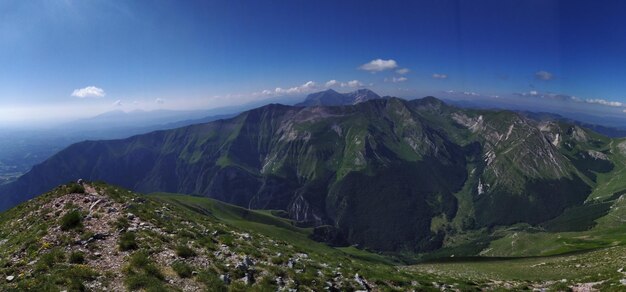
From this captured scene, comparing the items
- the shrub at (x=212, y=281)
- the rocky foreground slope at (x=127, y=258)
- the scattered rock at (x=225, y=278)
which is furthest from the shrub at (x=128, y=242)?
the scattered rock at (x=225, y=278)

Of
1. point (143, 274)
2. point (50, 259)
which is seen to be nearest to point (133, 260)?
point (143, 274)

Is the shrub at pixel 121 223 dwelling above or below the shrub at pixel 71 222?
below

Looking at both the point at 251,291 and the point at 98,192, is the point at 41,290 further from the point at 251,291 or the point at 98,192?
the point at 98,192

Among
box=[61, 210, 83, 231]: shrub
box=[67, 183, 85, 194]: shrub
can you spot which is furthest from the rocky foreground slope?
box=[67, 183, 85, 194]: shrub

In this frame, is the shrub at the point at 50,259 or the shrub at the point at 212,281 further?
the shrub at the point at 212,281

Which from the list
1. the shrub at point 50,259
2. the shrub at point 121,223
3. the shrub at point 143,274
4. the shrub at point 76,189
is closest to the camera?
the shrub at point 143,274

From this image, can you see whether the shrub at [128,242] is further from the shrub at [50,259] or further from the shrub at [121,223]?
the shrub at [50,259]

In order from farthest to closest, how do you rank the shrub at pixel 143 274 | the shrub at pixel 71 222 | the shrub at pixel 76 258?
the shrub at pixel 71 222, the shrub at pixel 76 258, the shrub at pixel 143 274
